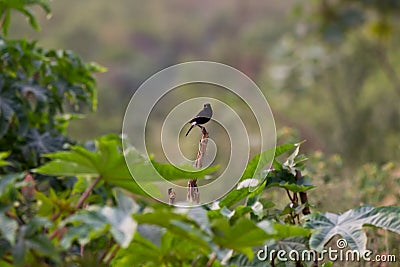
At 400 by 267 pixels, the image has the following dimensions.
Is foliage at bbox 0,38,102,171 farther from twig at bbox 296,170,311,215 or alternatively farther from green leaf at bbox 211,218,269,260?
green leaf at bbox 211,218,269,260

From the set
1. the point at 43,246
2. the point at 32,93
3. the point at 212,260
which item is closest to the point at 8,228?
the point at 43,246

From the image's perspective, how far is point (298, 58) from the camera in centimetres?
679

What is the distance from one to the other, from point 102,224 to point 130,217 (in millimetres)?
35

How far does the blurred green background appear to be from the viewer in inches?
145

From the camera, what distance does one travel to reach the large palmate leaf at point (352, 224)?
1.00 metres

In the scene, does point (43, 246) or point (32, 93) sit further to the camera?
point (32, 93)

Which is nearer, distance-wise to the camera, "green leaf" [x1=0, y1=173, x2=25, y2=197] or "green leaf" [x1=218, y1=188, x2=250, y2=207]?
"green leaf" [x1=0, y1=173, x2=25, y2=197]

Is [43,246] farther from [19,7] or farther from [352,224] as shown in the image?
[19,7]

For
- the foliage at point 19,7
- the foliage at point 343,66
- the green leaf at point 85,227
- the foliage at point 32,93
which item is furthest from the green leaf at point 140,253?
the foliage at point 343,66

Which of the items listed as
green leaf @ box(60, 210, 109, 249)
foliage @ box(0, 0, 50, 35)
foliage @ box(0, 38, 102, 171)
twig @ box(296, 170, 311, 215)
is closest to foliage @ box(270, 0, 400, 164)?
foliage @ box(0, 38, 102, 171)

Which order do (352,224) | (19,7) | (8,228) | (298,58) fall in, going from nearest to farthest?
(8,228) < (352,224) < (19,7) < (298,58)

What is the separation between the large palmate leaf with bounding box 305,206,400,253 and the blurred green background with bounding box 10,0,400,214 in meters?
0.71

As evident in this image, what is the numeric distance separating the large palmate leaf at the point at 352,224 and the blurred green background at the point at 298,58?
28.0 inches

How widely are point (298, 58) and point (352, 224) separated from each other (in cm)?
587
